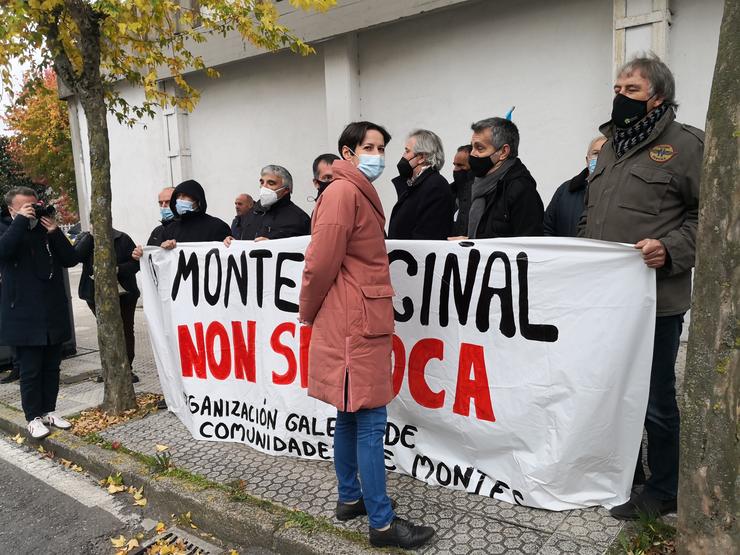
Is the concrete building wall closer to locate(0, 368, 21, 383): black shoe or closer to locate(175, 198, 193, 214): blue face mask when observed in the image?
locate(175, 198, 193, 214): blue face mask

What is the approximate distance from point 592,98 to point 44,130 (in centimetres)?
2152

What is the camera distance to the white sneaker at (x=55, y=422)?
4570 millimetres

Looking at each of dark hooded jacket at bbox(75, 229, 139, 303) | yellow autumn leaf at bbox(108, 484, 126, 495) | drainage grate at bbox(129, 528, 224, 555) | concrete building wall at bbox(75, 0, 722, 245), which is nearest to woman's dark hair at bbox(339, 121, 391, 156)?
drainage grate at bbox(129, 528, 224, 555)

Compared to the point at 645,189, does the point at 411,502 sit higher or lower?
lower

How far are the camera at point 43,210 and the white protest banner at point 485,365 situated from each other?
1348 millimetres

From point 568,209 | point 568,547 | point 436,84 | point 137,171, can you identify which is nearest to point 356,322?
point 568,547

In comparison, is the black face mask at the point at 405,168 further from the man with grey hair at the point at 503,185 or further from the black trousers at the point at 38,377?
the black trousers at the point at 38,377

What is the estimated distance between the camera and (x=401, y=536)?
2.66 metres

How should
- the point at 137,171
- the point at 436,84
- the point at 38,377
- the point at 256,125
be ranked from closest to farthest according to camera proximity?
the point at 38,377, the point at 436,84, the point at 256,125, the point at 137,171

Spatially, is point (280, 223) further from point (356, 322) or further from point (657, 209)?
point (657, 209)

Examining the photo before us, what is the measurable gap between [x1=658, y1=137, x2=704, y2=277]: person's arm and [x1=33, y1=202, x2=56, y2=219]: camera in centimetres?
405

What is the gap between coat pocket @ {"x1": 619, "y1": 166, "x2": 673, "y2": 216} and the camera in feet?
8.50

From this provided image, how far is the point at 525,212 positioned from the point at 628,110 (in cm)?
71

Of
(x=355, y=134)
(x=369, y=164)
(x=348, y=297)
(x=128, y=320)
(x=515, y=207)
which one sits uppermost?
(x=355, y=134)
